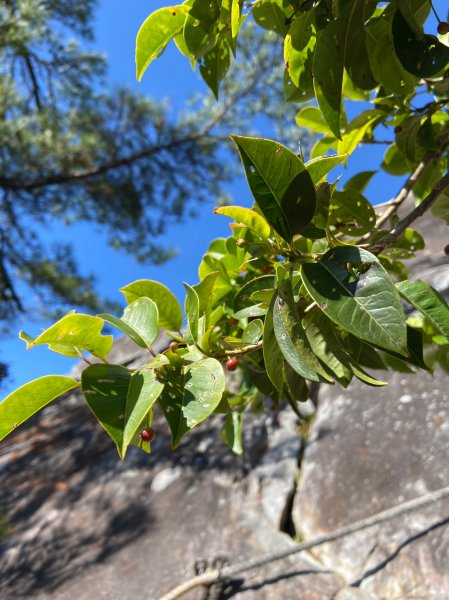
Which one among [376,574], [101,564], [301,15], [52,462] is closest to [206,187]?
[52,462]

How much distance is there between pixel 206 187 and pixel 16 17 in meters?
1.63

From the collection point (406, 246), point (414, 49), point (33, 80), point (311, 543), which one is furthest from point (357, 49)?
point (33, 80)

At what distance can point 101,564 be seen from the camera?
147cm

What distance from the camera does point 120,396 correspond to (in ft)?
1.09

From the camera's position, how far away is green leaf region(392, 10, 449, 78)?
0.41m

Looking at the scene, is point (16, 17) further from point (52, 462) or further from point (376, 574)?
point (376, 574)

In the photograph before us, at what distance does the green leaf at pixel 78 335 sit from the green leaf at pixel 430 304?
228 millimetres

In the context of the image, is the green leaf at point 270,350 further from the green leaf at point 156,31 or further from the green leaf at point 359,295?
the green leaf at point 156,31

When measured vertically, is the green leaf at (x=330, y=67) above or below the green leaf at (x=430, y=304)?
above

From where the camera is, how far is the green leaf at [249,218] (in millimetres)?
376

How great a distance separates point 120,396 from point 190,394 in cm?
5

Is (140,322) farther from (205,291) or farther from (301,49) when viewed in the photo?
(301,49)

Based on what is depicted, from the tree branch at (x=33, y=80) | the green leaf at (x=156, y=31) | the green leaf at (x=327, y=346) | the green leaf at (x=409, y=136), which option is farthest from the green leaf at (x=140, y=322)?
the tree branch at (x=33, y=80)

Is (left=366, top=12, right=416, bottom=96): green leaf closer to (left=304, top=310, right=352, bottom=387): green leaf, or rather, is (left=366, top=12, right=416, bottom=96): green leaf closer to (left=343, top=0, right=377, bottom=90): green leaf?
(left=343, top=0, right=377, bottom=90): green leaf
